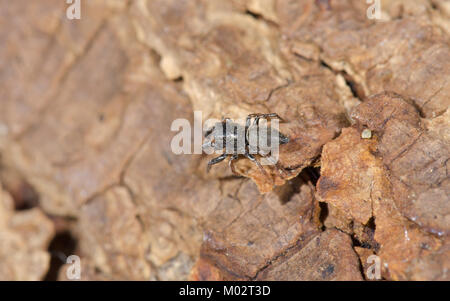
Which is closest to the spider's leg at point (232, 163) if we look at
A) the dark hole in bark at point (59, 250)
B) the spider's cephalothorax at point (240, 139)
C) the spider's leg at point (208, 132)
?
the spider's cephalothorax at point (240, 139)

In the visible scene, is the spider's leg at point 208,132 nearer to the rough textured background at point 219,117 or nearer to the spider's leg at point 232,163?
the rough textured background at point 219,117

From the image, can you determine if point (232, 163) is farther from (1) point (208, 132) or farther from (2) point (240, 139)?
(1) point (208, 132)

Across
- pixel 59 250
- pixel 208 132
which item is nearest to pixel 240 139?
pixel 208 132

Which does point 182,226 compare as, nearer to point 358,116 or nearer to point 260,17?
point 358,116

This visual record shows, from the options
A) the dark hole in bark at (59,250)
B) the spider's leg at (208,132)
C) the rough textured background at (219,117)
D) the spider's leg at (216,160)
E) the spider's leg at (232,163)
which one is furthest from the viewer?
the dark hole in bark at (59,250)

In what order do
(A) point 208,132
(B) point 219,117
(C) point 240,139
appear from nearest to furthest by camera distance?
(B) point 219,117 → (C) point 240,139 → (A) point 208,132

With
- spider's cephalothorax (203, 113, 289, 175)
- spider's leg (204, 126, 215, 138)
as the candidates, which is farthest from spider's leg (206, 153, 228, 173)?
spider's leg (204, 126, 215, 138)

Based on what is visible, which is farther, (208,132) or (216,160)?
(208,132)
